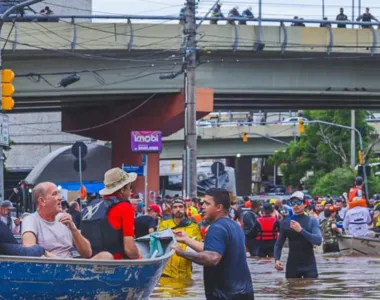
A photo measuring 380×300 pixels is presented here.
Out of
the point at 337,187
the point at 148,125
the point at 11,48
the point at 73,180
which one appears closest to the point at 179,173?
the point at 337,187

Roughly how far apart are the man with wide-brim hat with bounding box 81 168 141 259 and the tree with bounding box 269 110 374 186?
69277 millimetres

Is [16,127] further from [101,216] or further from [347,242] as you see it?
[101,216]

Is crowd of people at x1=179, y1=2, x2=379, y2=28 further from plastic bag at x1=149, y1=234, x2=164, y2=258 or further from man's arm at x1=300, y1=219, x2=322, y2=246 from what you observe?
plastic bag at x1=149, y1=234, x2=164, y2=258

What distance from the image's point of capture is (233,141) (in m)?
89.4

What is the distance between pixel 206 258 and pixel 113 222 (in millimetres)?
1373

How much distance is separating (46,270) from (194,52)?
29.7m

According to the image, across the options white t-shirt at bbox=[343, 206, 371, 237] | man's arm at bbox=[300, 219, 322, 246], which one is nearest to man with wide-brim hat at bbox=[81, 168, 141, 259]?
man's arm at bbox=[300, 219, 322, 246]

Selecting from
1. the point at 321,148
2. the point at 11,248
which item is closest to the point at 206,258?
the point at 11,248

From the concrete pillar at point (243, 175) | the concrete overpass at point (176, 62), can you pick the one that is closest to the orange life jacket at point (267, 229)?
the concrete overpass at point (176, 62)

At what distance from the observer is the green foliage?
7650 cm

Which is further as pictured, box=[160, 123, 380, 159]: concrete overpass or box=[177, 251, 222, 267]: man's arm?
box=[160, 123, 380, 159]: concrete overpass

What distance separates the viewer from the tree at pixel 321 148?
83125 mm

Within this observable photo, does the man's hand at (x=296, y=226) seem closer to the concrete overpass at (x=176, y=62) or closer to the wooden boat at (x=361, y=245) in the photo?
the wooden boat at (x=361, y=245)

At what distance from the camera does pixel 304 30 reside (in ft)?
162
